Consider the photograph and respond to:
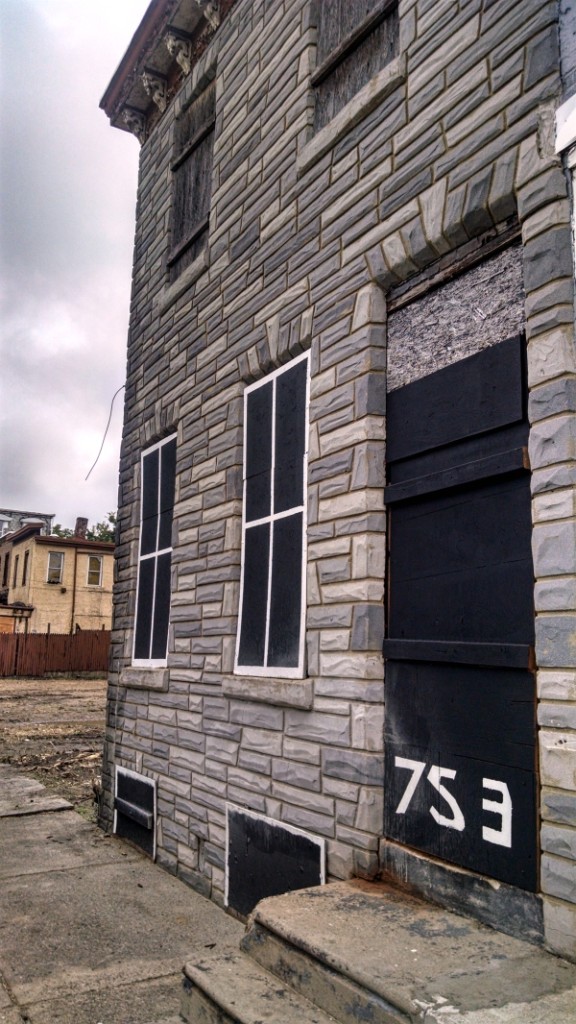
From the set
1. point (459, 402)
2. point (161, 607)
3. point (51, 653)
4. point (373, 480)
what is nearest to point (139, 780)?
point (161, 607)

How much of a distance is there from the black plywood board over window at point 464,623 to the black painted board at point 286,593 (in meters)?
0.91

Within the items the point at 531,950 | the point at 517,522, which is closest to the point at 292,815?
the point at 531,950

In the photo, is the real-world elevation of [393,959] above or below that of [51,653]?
below

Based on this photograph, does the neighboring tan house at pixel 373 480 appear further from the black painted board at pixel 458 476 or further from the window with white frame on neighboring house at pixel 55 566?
the window with white frame on neighboring house at pixel 55 566

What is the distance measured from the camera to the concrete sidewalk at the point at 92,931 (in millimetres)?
3471

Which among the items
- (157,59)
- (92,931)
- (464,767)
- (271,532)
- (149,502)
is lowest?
(92,931)

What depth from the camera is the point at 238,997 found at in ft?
8.79

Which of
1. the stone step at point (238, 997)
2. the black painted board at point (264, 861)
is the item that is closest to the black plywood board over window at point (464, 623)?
the black painted board at point (264, 861)

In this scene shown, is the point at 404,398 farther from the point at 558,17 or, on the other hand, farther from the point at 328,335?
the point at 558,17

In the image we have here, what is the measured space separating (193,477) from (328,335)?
2114 millimetres

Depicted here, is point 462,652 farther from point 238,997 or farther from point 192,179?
point 192,179

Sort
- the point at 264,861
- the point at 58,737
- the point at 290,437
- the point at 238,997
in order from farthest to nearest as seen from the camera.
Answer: the point at 58,737 → the point at 290,437 → the point at 264,861 → the point at 238,997

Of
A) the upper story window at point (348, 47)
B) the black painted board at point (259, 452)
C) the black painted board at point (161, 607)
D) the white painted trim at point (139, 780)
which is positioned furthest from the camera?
the black painted board at point (161, 607)

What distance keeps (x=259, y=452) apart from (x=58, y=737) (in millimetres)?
10901
